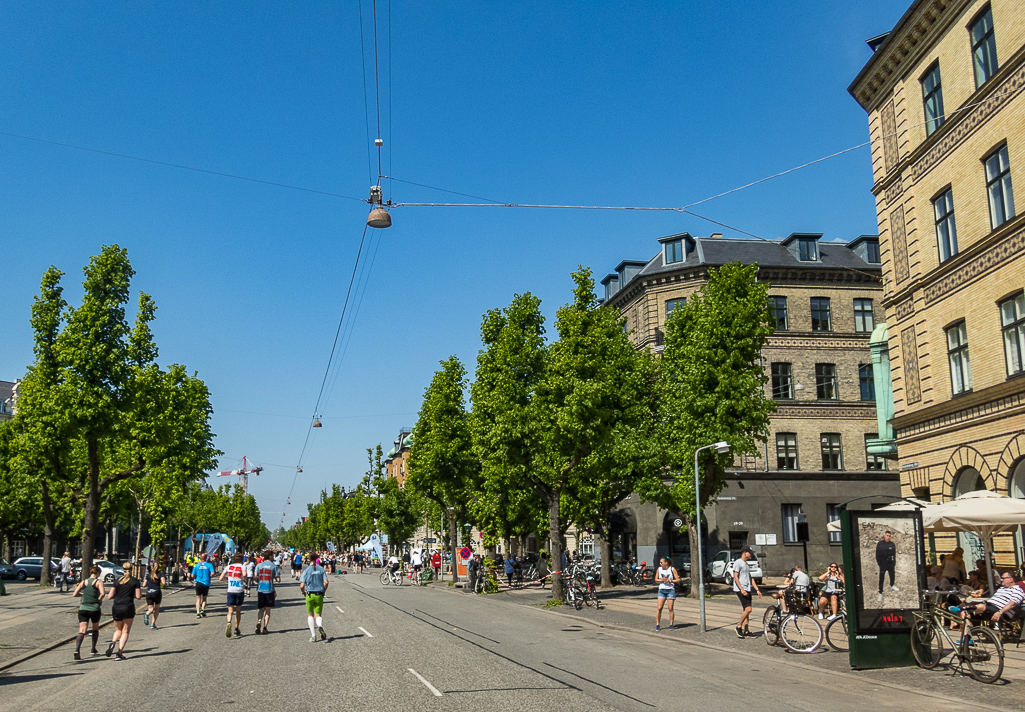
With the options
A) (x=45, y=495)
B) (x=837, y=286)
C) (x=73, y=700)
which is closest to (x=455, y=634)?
(x=73, y=700)

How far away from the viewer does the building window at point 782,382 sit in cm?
4797

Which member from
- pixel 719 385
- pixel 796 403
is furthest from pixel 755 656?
pixel 796 403

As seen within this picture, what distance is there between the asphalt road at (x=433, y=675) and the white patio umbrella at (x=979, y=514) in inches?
202

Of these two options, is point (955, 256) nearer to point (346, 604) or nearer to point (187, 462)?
point (346, 604)

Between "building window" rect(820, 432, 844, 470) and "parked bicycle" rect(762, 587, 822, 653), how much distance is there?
106ft

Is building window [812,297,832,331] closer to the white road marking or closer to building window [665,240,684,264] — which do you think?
building window [665,240,684,264]

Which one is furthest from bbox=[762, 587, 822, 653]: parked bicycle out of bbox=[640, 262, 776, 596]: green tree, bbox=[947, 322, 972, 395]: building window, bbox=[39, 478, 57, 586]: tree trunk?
bbox=[39, 478, 57, 586]: tree trunk

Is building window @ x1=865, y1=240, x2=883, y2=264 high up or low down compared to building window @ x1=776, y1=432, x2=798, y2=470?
up

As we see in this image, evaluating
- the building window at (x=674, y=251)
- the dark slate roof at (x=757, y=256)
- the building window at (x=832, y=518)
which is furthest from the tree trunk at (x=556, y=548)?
the building window at (x=674, y=251)

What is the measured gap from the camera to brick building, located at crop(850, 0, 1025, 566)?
2108 cm

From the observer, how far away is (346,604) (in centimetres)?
3047

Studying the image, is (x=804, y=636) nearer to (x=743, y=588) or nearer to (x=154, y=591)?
(x=743, y=588)

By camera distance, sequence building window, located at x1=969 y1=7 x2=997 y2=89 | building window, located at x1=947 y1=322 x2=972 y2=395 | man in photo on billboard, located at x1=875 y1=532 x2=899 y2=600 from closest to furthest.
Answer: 1. man in photo on billboard, located at x1=875 y1=532 x2=899 y2=600
2. building window, located at x1=969 y1=7 x2=997 y2=89
3. building window, located at x1=947 y1=322 x2=972 y2=395

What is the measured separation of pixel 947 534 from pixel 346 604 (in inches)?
778
